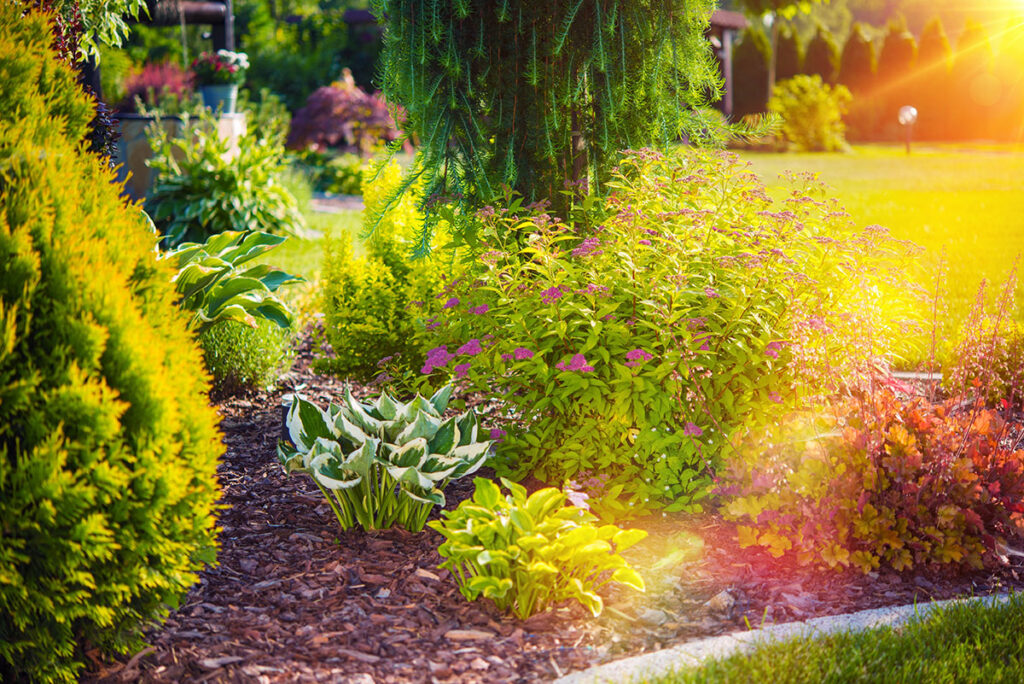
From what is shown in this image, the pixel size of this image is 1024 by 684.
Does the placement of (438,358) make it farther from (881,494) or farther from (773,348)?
(881,494)

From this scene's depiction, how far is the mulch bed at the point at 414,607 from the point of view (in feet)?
8.23

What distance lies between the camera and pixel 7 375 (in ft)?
7.02

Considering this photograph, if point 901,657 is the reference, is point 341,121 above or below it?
above

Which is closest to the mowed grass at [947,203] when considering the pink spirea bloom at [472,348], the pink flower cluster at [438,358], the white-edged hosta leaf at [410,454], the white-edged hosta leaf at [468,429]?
the pink spirea bloom at [472,348]

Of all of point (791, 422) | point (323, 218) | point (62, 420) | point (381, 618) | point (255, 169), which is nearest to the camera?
point (62, 420)

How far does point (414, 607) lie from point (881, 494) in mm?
1675

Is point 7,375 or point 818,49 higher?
point 818,49

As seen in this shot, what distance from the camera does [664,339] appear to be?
3217mm

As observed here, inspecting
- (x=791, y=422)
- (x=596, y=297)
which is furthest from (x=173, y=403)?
(x=791, y=422)

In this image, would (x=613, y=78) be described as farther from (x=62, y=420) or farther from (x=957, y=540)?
(x=62, y=420)

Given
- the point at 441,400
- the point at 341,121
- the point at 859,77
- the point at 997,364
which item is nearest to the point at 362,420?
the point at 441,400

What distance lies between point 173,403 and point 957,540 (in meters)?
2.57

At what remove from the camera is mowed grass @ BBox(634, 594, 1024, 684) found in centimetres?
241

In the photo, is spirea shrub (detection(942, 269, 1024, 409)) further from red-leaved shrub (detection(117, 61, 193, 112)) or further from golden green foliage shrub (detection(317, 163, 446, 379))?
red-leaved shrub (detection(117, 61, 193, 112))
